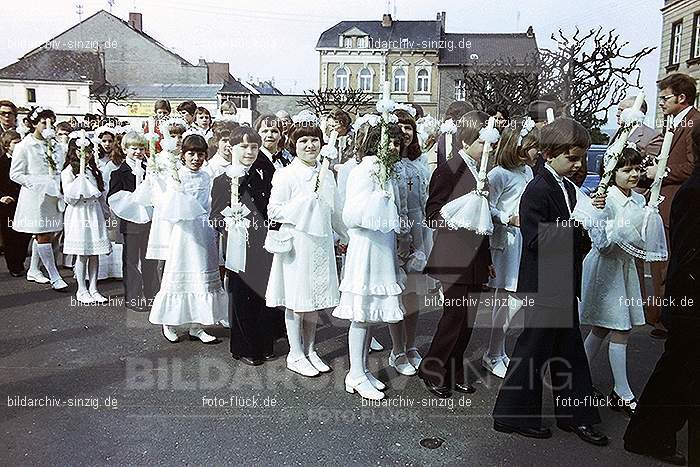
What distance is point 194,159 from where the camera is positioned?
558 cm

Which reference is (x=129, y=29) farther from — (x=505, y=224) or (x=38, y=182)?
(x=505, y=224)

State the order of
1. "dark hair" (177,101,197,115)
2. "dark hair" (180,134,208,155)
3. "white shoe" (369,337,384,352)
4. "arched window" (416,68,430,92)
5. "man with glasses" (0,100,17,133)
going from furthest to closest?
"arched window" (416,68,430,92), "dark hair" (177,101,197,115), "man with glasses" (0,100,17,133), "white shoe" (369,337,384,352), "dark hair" (180,134,208,155)

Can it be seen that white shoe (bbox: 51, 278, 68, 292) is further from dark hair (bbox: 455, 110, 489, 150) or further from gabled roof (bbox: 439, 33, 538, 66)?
gabled roof (bbox: 439, 33, 538, 66)

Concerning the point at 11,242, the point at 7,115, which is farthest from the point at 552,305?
the point at 7,115

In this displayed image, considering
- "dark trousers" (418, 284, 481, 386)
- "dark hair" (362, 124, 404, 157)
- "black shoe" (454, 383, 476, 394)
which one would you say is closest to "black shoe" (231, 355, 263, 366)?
"dark trousers" (418, 284, 481, 386)

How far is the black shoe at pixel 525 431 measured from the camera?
12.9ft

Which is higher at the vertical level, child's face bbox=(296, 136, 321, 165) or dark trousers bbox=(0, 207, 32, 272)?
child's face bbox=(296, 136, 321, 165)

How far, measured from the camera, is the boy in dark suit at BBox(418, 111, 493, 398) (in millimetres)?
4441

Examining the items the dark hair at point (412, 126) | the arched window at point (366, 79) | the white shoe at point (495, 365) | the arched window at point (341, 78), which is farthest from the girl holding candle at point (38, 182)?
the arched window at point (366, 79)

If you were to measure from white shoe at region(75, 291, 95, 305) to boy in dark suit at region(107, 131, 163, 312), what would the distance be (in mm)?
481

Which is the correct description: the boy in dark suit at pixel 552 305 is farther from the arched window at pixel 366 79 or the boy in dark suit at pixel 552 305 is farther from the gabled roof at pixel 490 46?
the gabled roof at pixel 490 46

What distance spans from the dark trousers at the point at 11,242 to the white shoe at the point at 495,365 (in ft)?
21.7

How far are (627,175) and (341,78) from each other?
30.1 metres

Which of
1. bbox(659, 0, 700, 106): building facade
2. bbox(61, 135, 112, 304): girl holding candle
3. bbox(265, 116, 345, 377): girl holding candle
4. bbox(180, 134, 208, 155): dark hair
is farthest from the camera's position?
bbox(659, 0, 700, 106): building facade
